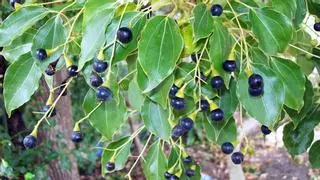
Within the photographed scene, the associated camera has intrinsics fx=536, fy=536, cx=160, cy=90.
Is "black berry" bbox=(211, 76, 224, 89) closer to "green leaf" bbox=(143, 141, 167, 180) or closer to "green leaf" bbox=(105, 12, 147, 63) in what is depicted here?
"green leaf" bbox=(105, 12, 147, 63)

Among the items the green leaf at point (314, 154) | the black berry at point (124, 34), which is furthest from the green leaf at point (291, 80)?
the green leaf at point (314, 154)

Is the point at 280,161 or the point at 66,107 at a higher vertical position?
the point at 66,107

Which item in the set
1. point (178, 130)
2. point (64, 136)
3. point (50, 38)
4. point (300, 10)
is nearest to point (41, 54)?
point (50, 38)

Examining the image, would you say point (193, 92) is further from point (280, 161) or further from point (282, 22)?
point (280, 161)

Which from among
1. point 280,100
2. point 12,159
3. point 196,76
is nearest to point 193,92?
point 196,76

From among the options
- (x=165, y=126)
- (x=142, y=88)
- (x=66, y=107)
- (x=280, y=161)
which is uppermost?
(x=142, y=88)

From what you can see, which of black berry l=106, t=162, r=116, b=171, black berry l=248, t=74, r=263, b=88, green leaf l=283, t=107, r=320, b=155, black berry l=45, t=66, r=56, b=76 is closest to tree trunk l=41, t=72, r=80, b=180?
green leaf l=283, t=107, r=320, b=155
